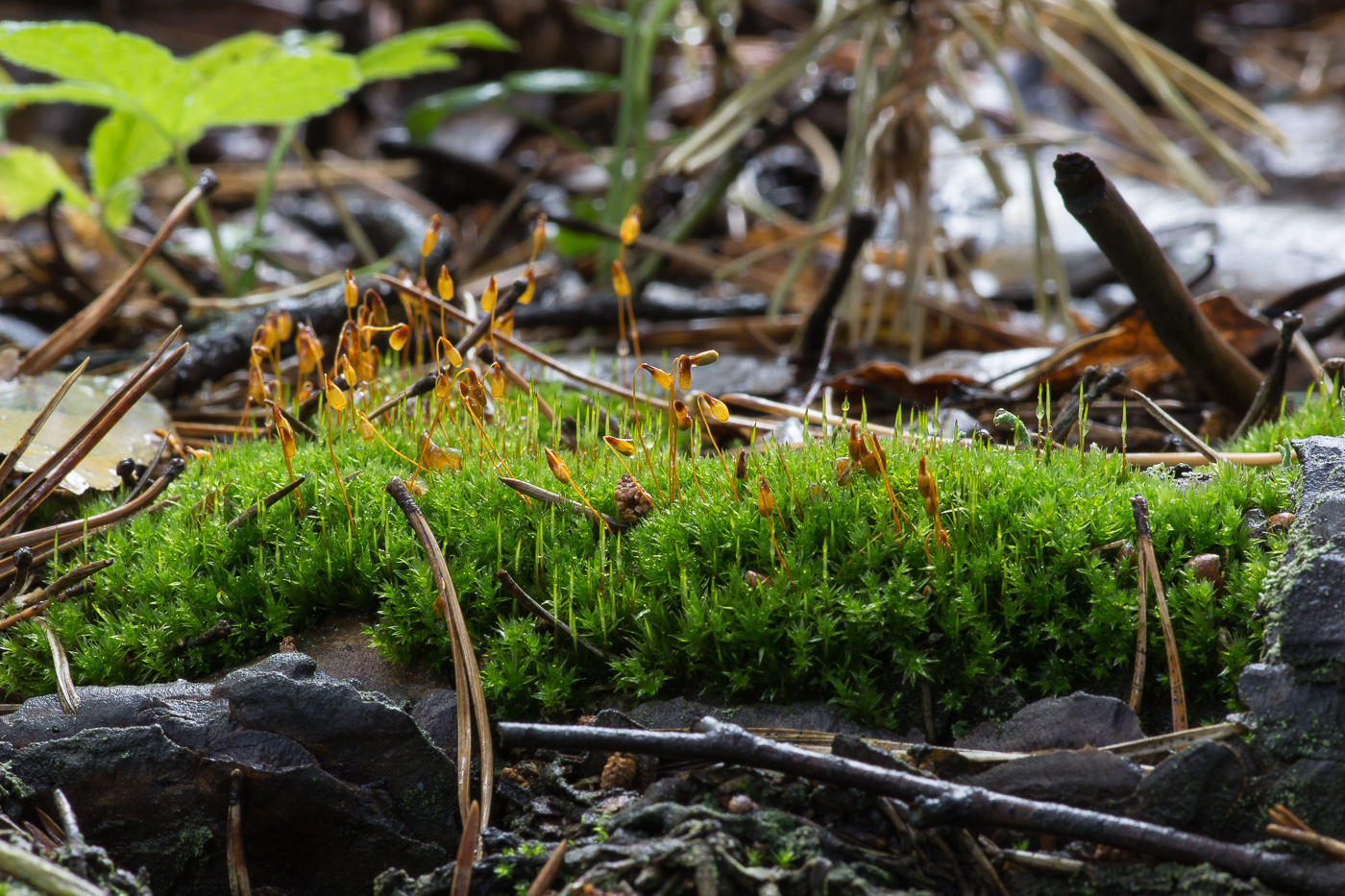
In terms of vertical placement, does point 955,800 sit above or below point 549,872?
above

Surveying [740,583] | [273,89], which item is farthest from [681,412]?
[273,89]

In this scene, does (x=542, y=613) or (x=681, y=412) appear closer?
(x=542, y=613)

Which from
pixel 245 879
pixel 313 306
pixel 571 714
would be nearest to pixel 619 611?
pixel 571 714

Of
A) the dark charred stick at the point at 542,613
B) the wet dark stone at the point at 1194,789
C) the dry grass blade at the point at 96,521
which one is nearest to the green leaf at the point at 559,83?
the dry grass blade at the point at 96,521

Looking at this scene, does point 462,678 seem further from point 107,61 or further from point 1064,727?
point 107,61

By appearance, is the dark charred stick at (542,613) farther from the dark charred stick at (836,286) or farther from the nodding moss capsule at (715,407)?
the dark charred stick at (836,286)

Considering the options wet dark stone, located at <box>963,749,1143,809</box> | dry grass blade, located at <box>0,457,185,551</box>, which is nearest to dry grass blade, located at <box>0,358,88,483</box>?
dry grass blade, located at <box>0,457,185,551</box>

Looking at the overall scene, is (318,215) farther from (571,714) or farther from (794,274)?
(571,714)
